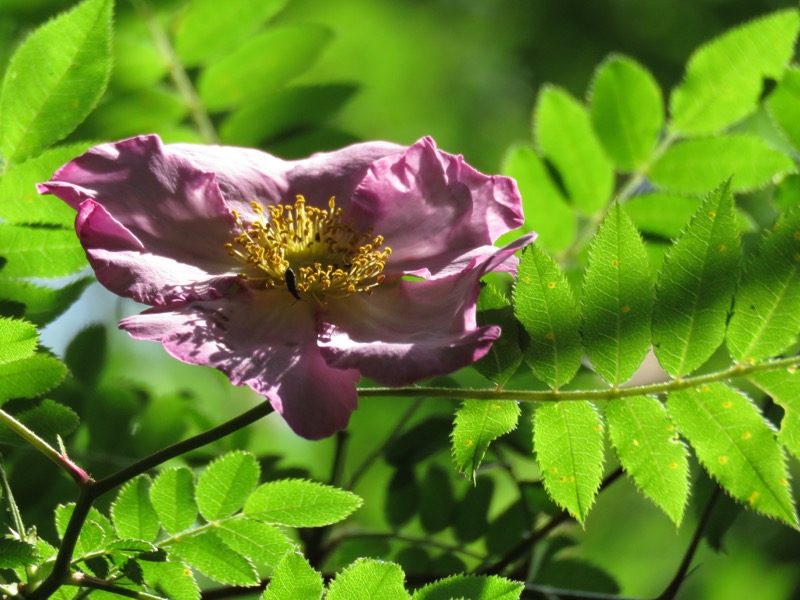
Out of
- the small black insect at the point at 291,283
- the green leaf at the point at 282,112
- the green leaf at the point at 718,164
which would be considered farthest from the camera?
the green leaf at the point at 282,112

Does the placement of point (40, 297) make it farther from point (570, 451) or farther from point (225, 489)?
point (570, 451)

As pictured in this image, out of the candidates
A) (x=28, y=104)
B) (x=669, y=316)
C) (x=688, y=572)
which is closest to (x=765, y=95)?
(x=669, y=316)

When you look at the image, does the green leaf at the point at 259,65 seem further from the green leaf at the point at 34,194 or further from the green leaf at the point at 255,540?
the green leaf at the point at 255,540

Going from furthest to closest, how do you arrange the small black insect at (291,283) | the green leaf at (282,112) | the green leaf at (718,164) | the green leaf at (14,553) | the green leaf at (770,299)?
1. the green leaf at (282,112)
2. the green leaf at (718,164)
3. the small black insect at (291,283)
4. the green leaf at (770,299)
5. the green leaf at (14,553)

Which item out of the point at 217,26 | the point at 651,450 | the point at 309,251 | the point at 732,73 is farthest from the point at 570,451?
the point at 217,26

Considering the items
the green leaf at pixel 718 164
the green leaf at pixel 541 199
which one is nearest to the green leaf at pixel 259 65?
the green leaf at pixel 541 199
